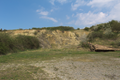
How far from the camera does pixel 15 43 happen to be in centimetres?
1791

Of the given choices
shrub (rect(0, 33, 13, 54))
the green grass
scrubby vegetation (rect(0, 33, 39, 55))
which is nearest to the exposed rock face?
scrubby vegetation (rect(0, 33, 39, 55))

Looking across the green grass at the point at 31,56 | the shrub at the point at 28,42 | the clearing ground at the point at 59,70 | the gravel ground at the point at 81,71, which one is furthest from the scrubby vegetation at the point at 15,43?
the gravel ground at the point at 81,71

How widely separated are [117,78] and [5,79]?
532cm

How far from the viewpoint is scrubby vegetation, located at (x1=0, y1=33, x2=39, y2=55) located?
14.5 meters

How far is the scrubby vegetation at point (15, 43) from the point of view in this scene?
570 inches

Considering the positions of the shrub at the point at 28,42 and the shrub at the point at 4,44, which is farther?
the shrub at the point at 28,42

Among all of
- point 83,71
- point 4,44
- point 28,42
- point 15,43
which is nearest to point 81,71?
point 83,71

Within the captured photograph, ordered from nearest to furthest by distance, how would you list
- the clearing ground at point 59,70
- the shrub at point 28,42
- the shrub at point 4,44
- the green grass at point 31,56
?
1. the clearing ground at point 59,70
2. the green grass at point 31,56
3. the shrub at point 4,44
4. the shrub at point 28,42

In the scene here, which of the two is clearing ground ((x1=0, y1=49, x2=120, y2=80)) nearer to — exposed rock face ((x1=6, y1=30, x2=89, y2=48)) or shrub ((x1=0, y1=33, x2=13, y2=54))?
shrub ((x1=0, y1=33, x2=13, y2=54))

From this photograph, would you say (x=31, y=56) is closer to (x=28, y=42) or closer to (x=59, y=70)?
(x=59, y=70)

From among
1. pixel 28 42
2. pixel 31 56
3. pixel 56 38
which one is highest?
pixel 56 38

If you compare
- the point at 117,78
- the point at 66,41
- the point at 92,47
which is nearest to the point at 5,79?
the point at 117,78

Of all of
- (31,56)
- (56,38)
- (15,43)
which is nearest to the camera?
(31,56)

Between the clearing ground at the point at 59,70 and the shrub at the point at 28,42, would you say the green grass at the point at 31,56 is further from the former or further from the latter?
the shrub at the point at 28,42
